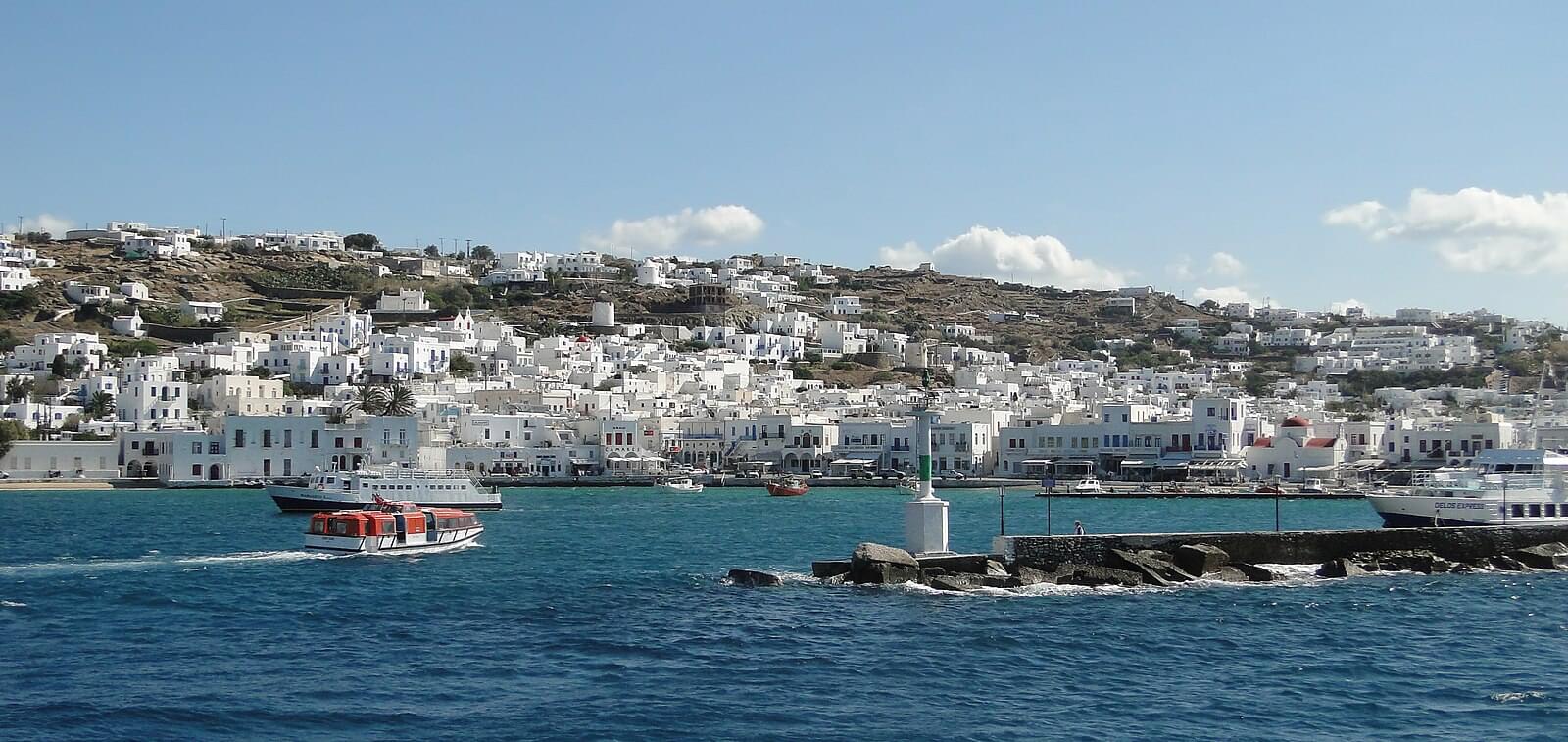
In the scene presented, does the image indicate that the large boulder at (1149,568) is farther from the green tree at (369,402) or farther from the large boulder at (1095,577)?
the green tree at (369,402)

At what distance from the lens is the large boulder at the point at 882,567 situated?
27.9 meters

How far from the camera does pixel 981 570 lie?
28344 mm

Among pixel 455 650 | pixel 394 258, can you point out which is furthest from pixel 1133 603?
pixel 394 258

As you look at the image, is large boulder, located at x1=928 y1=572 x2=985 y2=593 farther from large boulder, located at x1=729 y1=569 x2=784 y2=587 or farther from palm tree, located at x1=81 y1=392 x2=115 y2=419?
palm tree, located at x1=81 y1=392 x2=115 y2=419

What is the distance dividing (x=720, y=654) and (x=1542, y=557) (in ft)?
62.3

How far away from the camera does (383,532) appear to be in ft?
118

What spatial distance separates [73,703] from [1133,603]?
1609 centimetres

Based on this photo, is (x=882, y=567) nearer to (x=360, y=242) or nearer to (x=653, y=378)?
(x=653, y=378)

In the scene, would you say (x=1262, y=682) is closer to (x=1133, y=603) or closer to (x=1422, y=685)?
(x=1422, y=685)

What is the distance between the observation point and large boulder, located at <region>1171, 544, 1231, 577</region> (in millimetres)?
29703

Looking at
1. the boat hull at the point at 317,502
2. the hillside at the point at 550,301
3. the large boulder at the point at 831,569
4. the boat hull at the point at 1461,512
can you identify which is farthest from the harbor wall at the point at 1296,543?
the hillside at the point at 550,301

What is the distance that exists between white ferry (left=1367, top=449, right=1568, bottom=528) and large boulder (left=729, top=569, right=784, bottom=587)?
52.8 feet

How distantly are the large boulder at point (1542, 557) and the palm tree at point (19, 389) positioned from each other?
255ft

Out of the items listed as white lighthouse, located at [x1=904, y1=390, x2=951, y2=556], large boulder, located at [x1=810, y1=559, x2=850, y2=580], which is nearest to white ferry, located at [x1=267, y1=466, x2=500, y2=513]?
large boulder, located at [x1=810, y1=559, x2=850, y2=580]
